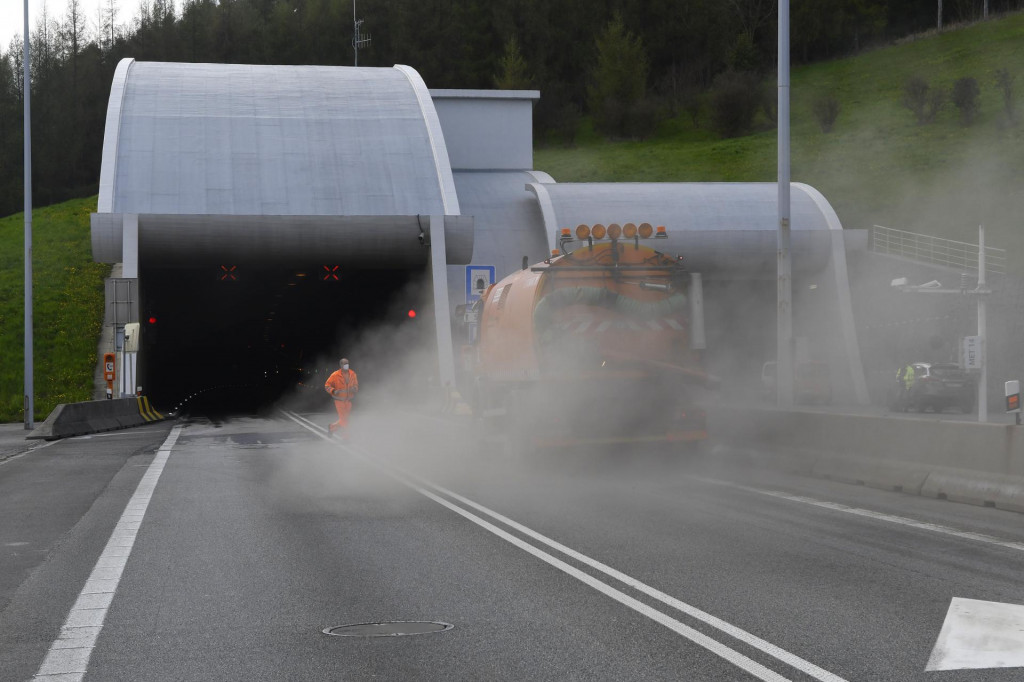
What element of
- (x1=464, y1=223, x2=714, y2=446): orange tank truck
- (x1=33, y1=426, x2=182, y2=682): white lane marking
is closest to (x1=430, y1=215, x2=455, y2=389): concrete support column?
(x1=464, y1=223, x2=714, y2=446): orange tank truck

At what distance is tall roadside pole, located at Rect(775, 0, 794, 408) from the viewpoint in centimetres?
2073

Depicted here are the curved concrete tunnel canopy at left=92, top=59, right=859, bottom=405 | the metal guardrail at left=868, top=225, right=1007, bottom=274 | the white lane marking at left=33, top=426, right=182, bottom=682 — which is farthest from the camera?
the metal guardrail at left=868, top=225, right=1007, bottom=274

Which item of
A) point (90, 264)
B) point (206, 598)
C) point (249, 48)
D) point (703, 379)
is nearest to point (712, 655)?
point (206, 598)

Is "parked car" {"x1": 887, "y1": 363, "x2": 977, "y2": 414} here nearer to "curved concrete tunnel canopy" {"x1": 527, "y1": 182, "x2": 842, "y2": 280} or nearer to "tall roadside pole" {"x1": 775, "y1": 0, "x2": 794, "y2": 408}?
"curved concrete tunnel canopy" {"x1": 527, "y1": 182, "x2": 842, "y2": 280}

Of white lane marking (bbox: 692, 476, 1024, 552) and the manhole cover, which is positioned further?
white lane marking (bbox: 692, 476, 1024, 552)

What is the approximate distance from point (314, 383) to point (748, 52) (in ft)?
225

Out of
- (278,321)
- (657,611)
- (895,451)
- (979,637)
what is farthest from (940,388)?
(278,321)

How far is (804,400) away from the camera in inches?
1644

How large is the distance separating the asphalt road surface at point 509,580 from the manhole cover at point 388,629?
4 centimetres

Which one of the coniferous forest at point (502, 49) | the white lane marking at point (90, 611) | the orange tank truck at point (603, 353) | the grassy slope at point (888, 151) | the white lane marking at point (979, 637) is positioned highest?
the coniferous forest at point (502, 49)

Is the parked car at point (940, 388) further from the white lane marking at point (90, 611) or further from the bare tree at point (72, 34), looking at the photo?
the bare tree at point (72, 34)

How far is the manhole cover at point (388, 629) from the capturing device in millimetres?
7469

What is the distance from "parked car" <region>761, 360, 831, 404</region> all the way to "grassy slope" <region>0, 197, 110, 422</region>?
2544 centimetres

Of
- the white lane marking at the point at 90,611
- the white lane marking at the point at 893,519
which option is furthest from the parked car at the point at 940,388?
the white lane marking at the point at 90,611
